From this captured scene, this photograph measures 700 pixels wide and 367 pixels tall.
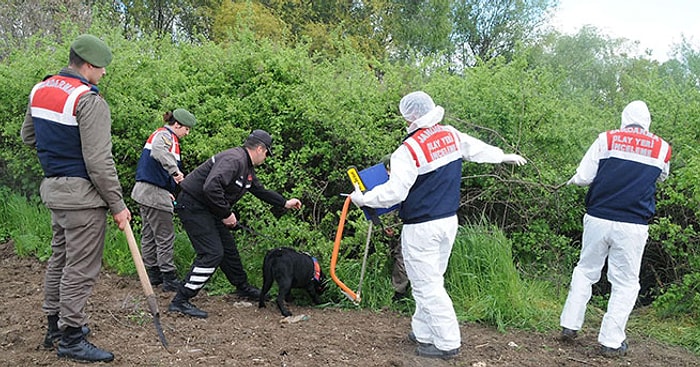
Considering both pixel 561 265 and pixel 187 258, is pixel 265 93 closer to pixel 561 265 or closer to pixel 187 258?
pixel 187 258

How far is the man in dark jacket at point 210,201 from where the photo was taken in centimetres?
577

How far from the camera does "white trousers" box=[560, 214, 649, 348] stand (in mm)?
5281

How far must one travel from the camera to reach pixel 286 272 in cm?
604

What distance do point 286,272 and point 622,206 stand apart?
307 centimetres

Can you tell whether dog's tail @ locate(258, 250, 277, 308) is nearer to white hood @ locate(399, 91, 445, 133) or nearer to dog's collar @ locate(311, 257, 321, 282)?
dog's collar @ locate(311, 257, 321, 282)

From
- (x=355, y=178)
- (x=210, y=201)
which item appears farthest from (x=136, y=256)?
(x=355, y=178)

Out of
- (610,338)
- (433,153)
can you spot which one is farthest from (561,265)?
(433,153)

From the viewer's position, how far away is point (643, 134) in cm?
532

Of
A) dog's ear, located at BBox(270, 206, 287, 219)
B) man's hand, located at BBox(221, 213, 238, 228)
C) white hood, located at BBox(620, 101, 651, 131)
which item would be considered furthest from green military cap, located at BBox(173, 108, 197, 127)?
white hood, located at BBox(620, 101, 651, 131)

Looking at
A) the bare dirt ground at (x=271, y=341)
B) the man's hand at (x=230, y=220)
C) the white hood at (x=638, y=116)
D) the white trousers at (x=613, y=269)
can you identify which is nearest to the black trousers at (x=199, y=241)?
the man's hand at (x=230, y=220)

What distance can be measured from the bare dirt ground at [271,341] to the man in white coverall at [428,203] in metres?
0.32

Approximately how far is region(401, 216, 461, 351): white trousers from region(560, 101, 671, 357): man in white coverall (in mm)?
1321

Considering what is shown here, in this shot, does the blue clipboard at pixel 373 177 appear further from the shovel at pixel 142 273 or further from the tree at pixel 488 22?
the tree at pixel 488 22

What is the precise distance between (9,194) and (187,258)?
143 inches
